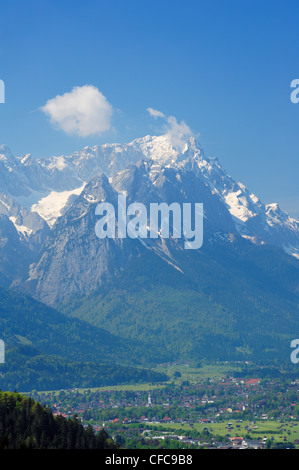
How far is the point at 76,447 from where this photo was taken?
359 feet

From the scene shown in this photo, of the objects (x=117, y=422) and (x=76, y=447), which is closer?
(x=76, y=447)

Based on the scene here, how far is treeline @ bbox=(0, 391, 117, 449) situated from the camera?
109m

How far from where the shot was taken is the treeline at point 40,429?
10912cm

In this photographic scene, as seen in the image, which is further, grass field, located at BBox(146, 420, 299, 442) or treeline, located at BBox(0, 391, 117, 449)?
grass field, located at BBox(146, 420, 299, 442)

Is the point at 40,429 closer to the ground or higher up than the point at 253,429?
closer to the ground

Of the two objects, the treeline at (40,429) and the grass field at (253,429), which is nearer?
the treeline at (40,429)

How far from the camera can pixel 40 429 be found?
366 feet

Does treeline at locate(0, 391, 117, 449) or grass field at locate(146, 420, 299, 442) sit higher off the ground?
grass field at locate(146, 420, 299, 442)

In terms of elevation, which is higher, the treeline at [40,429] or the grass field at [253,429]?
the grass field at [253,429]

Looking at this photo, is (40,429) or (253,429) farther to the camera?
(253,429)

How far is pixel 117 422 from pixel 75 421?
78126 millimetres
